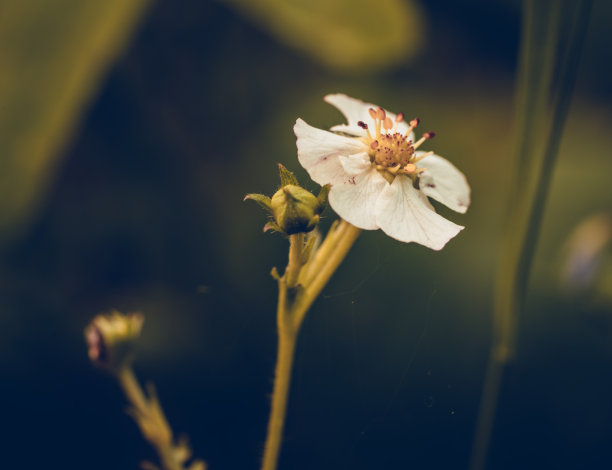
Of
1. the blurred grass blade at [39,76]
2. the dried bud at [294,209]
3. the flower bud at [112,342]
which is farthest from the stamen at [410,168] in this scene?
the blurred grass blade at [39,76]

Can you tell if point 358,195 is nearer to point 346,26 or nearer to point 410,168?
point 410,168

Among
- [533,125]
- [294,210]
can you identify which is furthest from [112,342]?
[533,125]

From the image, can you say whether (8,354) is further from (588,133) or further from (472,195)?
(588,133)

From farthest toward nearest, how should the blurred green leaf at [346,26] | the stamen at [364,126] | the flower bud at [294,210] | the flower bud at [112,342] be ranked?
the blurred green leaf at [346,26] < the flower bud at [112,342] < the stamen at [364,126] < the flower bud at [294,210]

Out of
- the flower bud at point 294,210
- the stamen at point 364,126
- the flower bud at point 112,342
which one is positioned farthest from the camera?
the flower bud at point 112,342

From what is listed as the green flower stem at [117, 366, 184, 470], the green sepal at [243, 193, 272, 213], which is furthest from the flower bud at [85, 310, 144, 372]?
the green sepal at [243, 193, 272, 213]

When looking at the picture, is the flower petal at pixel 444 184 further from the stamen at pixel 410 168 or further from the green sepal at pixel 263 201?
the green sepal at pixel 263 201

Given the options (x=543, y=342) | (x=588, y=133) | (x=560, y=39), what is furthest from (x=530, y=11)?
(x=588, y=133)
